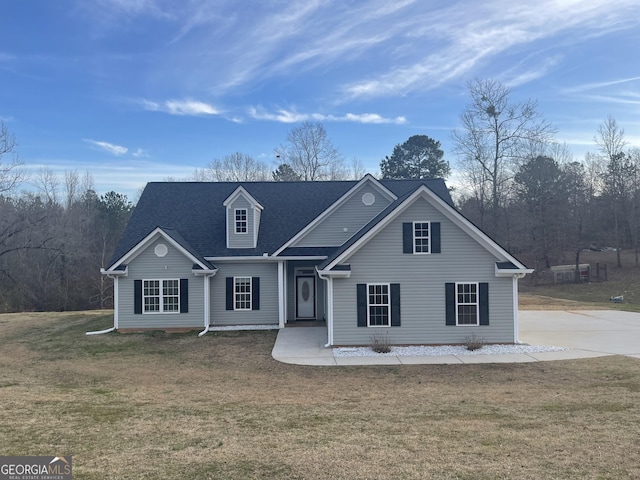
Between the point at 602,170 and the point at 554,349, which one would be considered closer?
the point at 554,349

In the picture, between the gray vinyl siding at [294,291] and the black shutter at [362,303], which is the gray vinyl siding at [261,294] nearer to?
the gray vinyl siding at [294,291]

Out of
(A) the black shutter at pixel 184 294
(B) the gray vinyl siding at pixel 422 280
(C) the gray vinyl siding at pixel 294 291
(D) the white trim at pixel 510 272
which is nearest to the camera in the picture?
(D) the white trim at pixel 510 272

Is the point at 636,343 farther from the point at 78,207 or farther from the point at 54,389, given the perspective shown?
the point at 78,207

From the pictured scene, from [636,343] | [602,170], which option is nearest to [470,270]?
[636,343]

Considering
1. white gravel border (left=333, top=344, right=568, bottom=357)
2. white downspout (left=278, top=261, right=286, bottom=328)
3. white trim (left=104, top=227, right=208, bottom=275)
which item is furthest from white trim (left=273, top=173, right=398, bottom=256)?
white gravel border (left=333, top=344, right=568, bottom=357)

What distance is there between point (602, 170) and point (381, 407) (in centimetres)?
4860

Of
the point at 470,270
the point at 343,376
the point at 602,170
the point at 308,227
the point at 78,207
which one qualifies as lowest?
the point at 343,376

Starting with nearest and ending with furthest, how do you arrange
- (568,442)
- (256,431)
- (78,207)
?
1. (568,442)
2. (256,431)
3. (78,207)

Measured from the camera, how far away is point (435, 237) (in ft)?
48.7

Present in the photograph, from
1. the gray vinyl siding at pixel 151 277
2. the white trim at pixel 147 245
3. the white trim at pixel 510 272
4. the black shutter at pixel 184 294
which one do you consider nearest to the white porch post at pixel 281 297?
the white trim at pixel 147 245

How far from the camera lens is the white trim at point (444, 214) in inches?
574

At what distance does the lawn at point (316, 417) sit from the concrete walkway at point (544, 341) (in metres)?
0.73

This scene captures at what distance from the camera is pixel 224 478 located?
5.05m

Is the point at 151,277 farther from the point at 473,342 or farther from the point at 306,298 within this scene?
the point at 473,342
